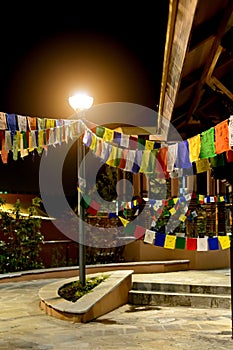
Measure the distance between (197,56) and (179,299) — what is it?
4.47m

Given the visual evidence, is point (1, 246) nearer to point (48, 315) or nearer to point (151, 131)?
point (48, 315)

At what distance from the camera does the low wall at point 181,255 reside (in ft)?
38.3

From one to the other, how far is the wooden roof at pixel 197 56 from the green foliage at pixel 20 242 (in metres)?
5.05

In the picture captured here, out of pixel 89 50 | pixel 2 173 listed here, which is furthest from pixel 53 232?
pixel 2 173

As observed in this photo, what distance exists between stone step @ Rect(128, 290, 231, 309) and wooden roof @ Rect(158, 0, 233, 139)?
11.0 ft

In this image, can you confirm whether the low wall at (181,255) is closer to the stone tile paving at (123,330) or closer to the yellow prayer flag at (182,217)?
the yellow prayer flag at (182,217)

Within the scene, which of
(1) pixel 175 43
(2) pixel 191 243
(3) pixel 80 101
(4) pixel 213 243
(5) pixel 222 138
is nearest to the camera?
(5) pixel 222 138

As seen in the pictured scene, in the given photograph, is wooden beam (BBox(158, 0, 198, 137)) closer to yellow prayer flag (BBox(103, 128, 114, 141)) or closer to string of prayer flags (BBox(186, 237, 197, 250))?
yellow prayer flag (BBox(103, 128, 114, 141))

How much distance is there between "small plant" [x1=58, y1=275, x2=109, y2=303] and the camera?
819cm

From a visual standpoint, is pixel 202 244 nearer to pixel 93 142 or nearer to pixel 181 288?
pixel 181 288

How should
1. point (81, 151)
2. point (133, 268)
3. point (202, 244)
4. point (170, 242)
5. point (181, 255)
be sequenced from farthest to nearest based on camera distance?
point (181, 255), point (133, 268), point (81, 151), point (170, 242), point (202, 244)

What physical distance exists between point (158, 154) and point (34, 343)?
10.3ft

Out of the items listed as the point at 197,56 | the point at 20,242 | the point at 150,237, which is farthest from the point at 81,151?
the point at 20,242

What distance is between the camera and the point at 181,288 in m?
9.00
